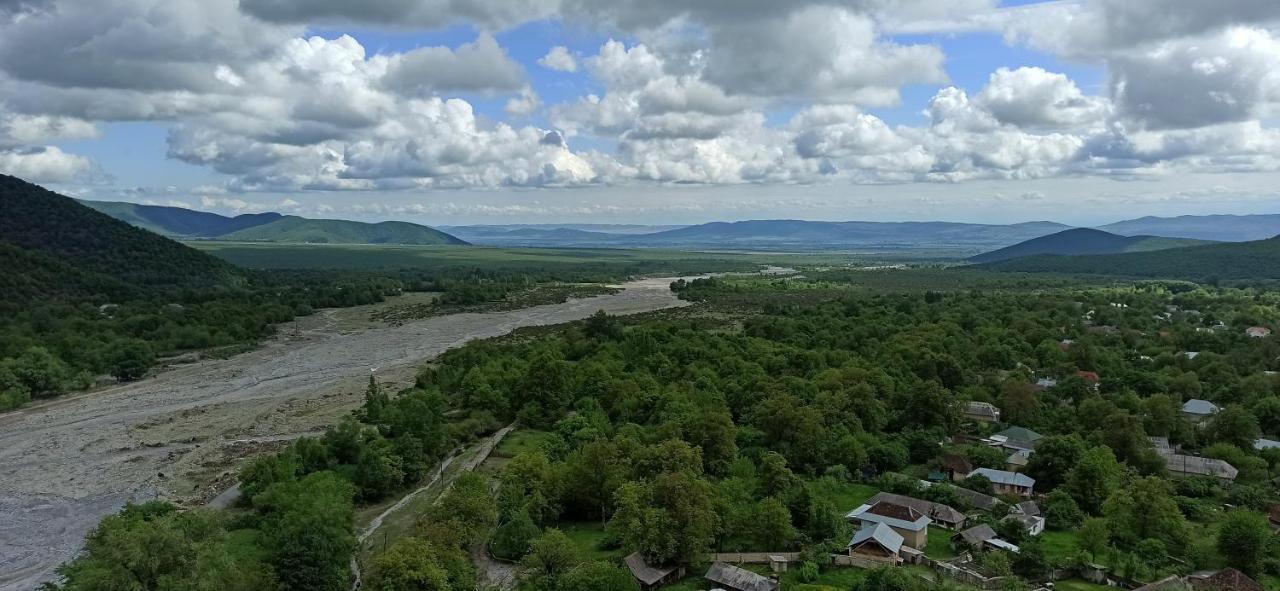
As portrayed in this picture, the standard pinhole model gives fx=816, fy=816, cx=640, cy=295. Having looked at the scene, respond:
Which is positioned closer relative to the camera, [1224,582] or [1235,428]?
[1224,582]

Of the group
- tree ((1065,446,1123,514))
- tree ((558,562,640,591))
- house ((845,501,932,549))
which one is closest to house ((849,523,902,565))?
house ((845,501,932,549))

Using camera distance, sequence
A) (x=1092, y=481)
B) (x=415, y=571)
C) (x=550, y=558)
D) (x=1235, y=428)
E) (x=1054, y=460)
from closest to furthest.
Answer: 1. (x=415, y=571)
2. (x=550, y=558)
3. (x=1092, y=481)
4. (x=1054, y=460)
5. (x=1235, y=428)

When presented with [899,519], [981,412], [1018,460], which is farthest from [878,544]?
[981,412]

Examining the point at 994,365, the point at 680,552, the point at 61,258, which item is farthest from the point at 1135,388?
the point at 61,258

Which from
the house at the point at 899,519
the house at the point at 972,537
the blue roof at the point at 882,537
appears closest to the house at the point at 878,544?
the blue roof at the point at 882,537

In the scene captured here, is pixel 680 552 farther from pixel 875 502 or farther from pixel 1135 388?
pixel 1135 388

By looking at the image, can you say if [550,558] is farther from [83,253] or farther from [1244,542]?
[83,253]
